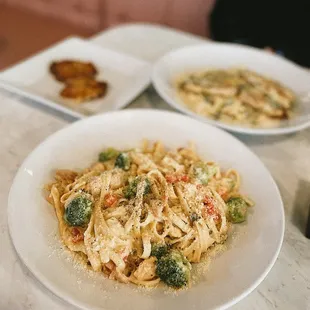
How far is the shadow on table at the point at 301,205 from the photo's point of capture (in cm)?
171

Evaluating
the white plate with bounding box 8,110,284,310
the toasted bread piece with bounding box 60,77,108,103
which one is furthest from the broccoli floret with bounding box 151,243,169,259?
the toasted bread piece with bounding box 60,77,108,103

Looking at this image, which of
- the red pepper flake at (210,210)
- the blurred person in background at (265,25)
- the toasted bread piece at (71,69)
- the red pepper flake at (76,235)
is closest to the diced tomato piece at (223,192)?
the red pepper flake at (210,210)

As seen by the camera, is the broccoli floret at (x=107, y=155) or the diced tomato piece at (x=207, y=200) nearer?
the diced tomato piece at (x=207, y=200)

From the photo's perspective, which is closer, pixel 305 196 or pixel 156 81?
pixel 305 196

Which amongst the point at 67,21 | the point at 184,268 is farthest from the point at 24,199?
the point at 67,21

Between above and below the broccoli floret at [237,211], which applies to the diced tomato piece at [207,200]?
above

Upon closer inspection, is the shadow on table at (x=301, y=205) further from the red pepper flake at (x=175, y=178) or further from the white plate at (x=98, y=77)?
the white plate at (x=98, y=77)

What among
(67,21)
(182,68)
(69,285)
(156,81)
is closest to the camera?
(69,285)

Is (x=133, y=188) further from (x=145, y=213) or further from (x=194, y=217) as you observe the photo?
(x=194, y=217)

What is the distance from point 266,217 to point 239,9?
2913 millimetres

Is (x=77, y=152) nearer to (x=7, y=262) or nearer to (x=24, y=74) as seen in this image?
(x=7, y=262)

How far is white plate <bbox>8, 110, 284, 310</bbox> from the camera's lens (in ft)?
4.04

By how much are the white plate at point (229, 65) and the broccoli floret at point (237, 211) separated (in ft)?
2.25

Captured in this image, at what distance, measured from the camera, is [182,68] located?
265cm
